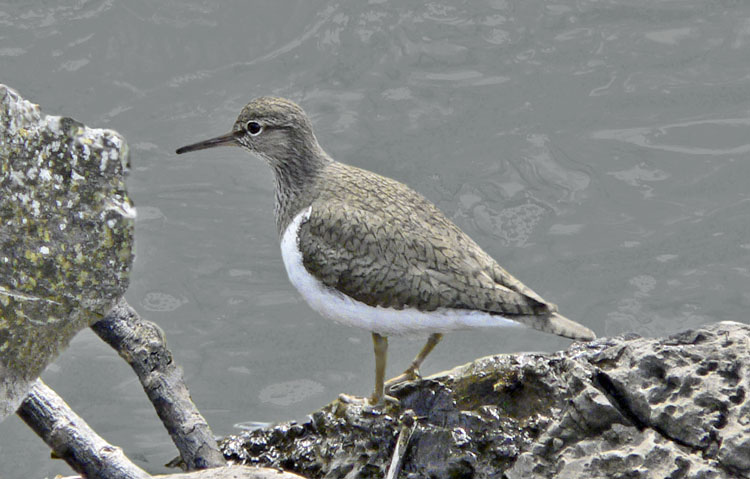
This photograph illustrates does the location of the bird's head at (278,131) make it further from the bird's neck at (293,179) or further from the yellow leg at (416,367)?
the yellow leg at (416,367)

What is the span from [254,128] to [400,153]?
2.63 metres

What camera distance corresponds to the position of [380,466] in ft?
17.7

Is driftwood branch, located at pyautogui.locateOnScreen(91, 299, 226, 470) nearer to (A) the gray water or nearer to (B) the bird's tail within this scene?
(A) the gray water

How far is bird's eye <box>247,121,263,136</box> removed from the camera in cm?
707

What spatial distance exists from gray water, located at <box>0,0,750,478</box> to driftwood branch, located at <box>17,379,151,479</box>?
2.08 metres

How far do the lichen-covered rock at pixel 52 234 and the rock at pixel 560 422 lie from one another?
1529 millimetres

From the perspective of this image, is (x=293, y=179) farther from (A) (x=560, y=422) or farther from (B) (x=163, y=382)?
(A) (x=560, y=422)

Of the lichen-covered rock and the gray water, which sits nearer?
the lichen-covered rock

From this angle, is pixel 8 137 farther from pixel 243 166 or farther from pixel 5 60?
pixel 5 60

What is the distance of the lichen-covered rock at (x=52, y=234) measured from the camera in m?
4.64

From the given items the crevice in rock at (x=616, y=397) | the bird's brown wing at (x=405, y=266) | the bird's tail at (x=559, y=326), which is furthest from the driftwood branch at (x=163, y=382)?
the crevice in rock at (x=616, y=397)

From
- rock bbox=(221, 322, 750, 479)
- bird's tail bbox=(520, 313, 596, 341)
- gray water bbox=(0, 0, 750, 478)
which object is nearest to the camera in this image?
rock bbox=(221, 322, 750, 479)

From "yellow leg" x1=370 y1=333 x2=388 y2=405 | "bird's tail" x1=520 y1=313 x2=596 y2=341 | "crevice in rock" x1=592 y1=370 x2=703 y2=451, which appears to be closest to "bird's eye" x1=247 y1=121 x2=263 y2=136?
"yellow leg" x1=370 y1=333 x2=388 y2=405

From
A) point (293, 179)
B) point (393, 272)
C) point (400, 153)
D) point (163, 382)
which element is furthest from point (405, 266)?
point (400, 153)
